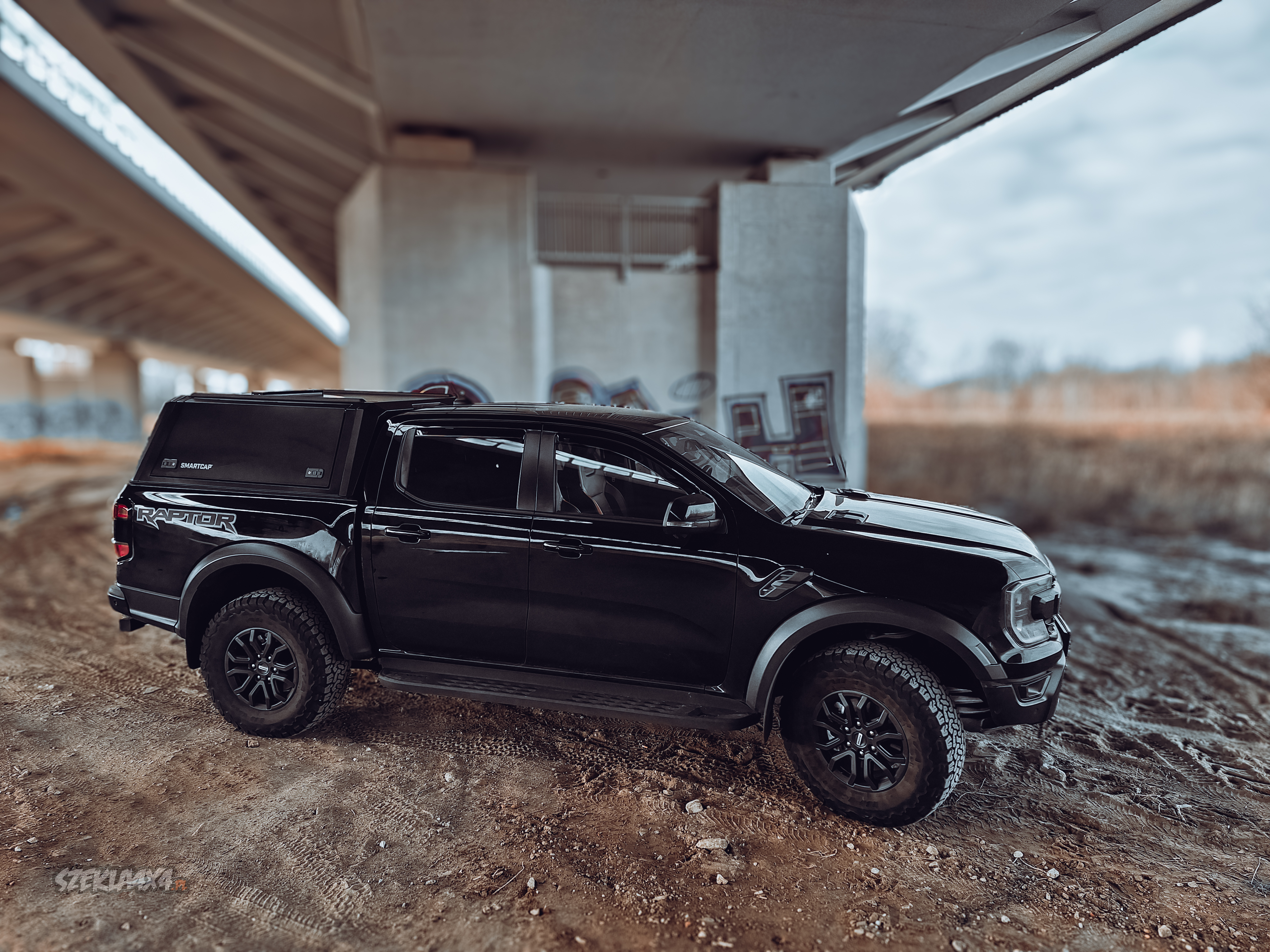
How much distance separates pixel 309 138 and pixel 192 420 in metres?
9.46

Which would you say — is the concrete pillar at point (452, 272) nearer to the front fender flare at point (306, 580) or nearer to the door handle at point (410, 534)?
the front fender flare at point (306, 580)

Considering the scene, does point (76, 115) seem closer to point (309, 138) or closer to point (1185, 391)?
point (309, 138)

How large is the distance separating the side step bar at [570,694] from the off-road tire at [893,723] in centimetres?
27

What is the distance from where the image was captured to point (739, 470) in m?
4.07

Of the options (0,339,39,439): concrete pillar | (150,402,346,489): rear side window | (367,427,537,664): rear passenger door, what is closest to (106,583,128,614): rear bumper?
(150,402,346,489): rear side window

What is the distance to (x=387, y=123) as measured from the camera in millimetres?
10312

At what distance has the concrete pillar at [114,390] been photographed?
33.7m

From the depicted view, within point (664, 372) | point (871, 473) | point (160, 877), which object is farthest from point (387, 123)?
point (871, 473)

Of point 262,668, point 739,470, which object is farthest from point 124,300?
point 739,470

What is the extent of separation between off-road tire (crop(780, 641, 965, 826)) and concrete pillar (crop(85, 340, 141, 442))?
3882cm

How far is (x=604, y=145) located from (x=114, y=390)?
32.6 metres

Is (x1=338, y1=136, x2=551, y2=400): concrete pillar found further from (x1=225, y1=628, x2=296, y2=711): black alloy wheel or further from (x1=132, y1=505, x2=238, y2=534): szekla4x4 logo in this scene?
(x1=225, y1=628, x2=296, y2=711): black alloy wheel

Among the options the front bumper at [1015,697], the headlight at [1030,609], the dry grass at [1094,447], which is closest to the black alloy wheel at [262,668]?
the front bumper at [1015,697]

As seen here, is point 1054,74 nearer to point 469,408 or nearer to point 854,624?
point 854,624
